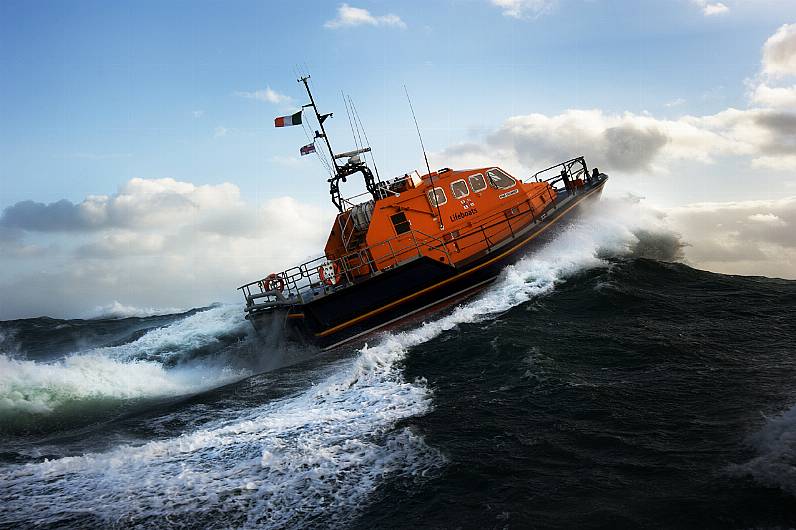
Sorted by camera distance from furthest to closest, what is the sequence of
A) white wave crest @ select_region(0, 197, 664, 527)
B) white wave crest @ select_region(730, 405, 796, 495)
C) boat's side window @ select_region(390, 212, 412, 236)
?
1. boat's side window @ select_region(390, 212, 412, 236)
2. white wave crest @ select_region(0, 197, 664, 527)
3. white wave crest @ select_region(730, 405, 796, 495)

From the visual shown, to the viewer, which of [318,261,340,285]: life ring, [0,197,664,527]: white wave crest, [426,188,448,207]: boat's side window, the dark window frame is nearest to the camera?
[0,197,664,527]: white wave crest

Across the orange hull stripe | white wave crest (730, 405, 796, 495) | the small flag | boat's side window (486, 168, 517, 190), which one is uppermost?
the small flag

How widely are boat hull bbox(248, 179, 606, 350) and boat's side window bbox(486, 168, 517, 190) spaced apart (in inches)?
84.2

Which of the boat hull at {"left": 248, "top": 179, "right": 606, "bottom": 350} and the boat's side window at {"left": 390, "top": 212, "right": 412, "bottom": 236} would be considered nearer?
the boat hull at {"left": 248, "top": 179, "right": 606, "bottom": 350}

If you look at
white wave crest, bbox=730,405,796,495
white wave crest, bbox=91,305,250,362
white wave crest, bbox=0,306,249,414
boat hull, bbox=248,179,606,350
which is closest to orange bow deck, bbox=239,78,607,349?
boat hull, bbox=248,179,606,350

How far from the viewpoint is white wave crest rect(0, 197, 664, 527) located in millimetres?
→ 4438

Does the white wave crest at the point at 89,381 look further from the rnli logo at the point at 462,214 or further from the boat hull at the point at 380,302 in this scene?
the rnli logo at the point at 462,214

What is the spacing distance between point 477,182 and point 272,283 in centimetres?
552

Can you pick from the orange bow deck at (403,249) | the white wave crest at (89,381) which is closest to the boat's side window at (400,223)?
the orange bow deck at (403,249)

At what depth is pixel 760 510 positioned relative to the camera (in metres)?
3.46

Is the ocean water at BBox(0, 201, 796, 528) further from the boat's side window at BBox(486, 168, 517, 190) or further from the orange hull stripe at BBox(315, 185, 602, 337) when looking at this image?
the boat's side window at BBox(486, 168, 517, 190)

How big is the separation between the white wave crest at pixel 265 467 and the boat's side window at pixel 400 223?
4769 mm

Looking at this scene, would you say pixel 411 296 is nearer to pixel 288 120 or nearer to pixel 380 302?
pixel 380 302

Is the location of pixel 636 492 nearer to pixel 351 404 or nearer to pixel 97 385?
pixel 351 404
